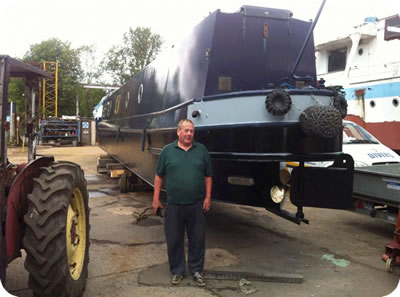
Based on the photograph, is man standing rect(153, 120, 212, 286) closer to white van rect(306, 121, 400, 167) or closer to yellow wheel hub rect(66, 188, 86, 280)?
yellow wheel hub rect(66, 188, 86, 280)

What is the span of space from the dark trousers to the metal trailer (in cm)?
270

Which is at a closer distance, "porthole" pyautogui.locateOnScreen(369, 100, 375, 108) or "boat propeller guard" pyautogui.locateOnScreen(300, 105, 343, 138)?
"boat propeller guard" pyautogui.locateOnScreen(300, 105, 343, 138)

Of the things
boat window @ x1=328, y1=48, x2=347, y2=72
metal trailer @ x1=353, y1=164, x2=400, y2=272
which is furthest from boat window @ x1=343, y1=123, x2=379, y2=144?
boat window @ x1=328, y1=48, x2=347, y2=72

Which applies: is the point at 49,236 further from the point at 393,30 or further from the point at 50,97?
the point at 50,97

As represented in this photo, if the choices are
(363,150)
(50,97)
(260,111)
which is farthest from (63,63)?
(260,111)

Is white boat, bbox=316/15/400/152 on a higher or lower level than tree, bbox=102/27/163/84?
lower

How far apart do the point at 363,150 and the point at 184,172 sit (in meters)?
4.57

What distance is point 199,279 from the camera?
3.80m

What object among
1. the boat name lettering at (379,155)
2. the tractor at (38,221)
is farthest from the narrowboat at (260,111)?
the boat name lettering at (379,155)

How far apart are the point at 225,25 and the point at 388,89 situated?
728 centimetres

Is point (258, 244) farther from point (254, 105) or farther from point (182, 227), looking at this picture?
point (254, 105)

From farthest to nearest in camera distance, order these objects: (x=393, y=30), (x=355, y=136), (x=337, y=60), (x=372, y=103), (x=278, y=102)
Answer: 1. (x=337, y=60)
2. (x=372, y=103)
3. (x=355, y=136)
4. (x=393, y=30)
5. (x=278, y=102)

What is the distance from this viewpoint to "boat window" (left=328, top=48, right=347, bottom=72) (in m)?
12.4

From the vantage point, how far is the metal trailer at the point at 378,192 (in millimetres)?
5043
